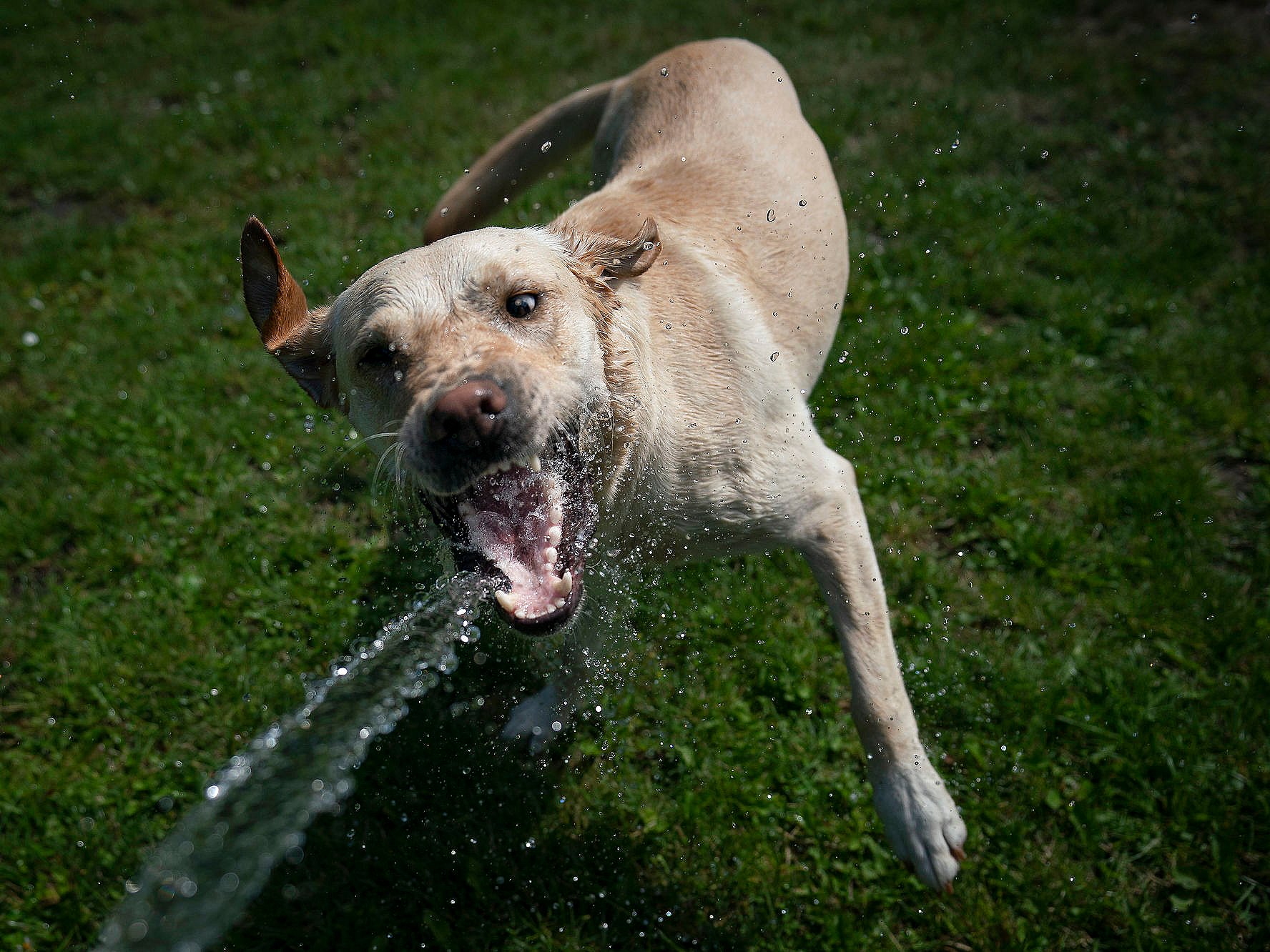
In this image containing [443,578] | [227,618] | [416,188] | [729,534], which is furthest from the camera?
[416,188]

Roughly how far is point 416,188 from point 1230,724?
211 inches

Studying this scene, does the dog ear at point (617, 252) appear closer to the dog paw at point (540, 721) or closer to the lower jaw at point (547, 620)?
the lower jaw at point (547, 620)

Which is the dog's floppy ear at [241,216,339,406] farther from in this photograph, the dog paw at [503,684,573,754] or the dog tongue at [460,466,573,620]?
the dog paw at [503,684,573,754]

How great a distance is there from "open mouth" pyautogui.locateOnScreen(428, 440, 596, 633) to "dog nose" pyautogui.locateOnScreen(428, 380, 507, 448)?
18 centimetres

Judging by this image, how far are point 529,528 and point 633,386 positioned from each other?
52 cm

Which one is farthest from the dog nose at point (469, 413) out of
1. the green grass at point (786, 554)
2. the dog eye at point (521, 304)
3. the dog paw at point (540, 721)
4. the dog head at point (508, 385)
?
the dog paw at point (540, 721)

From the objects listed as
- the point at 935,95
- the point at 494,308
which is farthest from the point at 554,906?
the point at 935,95

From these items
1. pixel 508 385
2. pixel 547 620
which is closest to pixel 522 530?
pixel 547 620

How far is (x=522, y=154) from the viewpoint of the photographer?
462 cm

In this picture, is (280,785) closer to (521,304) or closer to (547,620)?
(547,620)

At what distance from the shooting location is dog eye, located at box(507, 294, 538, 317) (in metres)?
2.62

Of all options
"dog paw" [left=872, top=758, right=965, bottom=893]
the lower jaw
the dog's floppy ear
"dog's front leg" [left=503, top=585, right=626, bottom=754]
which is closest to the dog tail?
the dog's floppy ear

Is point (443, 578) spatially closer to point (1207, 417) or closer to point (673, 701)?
point (673, 701)

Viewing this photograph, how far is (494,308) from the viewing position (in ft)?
8.59
